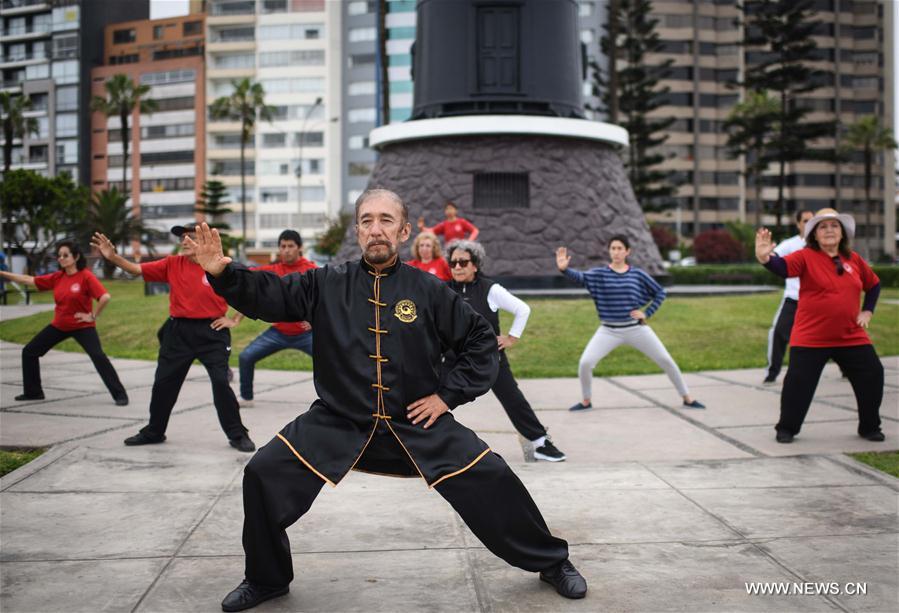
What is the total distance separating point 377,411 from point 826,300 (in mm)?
4531

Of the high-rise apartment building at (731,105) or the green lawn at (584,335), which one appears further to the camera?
the high-rise apartment building at (731,105)

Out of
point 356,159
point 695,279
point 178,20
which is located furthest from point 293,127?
point 695,279

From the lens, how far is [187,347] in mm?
6922

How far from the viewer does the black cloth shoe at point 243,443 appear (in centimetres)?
658

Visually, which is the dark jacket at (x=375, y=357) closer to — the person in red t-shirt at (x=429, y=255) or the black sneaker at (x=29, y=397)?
the person in red t-shirt at (x=429, y=255)

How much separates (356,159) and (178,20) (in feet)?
87.2

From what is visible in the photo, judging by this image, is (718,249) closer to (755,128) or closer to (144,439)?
(755,128)

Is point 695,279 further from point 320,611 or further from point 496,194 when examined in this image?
point 320,611

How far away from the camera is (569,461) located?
633cm

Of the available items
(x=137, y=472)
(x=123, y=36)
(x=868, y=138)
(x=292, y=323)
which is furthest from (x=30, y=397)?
(x=123, y=36)

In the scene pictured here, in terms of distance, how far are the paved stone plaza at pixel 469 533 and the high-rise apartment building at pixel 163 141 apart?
264 ft

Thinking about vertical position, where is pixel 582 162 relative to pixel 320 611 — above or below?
above

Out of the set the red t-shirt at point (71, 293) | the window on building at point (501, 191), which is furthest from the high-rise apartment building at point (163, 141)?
the red t-shirt at point (71, 293)

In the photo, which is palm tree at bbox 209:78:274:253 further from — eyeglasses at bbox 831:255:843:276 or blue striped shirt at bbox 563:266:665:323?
eyeglasses at bbox 831:255:843:276
